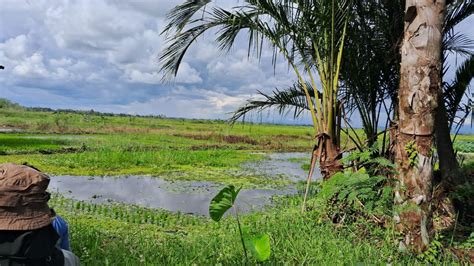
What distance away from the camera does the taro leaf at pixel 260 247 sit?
2.65m

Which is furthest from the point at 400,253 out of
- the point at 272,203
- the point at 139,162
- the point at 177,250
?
the point at 139,162

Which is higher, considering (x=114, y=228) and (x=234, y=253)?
(x=234, y=253)

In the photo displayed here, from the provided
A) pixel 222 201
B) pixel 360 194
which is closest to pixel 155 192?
pixel 360 194

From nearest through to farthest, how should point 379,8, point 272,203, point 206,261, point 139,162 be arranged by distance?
point 206,261 < point 379,8 < point 272,203 < point 139,162

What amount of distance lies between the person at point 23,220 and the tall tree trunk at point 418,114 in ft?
9.08

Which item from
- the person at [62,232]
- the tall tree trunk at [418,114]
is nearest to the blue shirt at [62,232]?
the person at [62,232]

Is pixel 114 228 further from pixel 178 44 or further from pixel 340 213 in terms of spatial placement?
pixel 340 213

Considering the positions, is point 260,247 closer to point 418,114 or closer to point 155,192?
point 418,114

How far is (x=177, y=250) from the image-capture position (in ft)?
12.2

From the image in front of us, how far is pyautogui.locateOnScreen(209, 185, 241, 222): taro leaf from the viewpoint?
2734 millimetres

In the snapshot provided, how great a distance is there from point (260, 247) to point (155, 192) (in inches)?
292

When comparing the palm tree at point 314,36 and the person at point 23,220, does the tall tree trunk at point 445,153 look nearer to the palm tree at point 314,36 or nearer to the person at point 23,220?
the palm tree at point 314,36

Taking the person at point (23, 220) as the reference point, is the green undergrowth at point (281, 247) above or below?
below

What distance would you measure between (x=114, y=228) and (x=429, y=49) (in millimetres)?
4601
